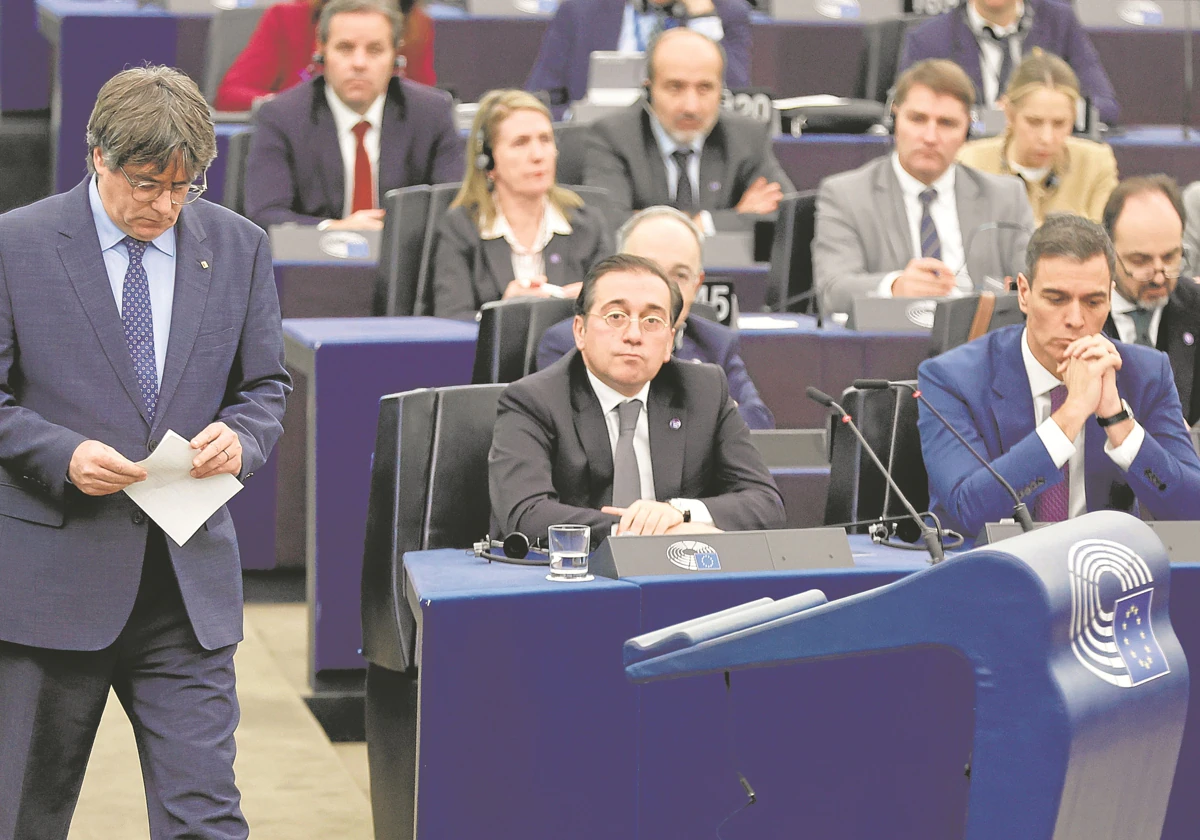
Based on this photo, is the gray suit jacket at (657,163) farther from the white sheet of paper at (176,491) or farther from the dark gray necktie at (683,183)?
the white sheet of paper at (176,491)

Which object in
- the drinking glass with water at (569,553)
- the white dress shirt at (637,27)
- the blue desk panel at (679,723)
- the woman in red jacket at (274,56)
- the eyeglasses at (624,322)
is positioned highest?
the white dress shirt at (637,27)

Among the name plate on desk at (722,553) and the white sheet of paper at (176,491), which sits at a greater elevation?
the white sheet of paper at (176,491)

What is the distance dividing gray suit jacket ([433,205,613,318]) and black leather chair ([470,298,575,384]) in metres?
0.77

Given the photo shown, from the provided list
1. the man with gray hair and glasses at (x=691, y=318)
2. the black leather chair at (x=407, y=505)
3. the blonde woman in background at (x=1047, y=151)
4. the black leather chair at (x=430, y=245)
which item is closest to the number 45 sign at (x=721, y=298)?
the man with gray hair and glasses at (x=691, y=318)

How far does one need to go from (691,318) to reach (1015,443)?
2.86 feet

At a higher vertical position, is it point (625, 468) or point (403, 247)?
point (403, 247)

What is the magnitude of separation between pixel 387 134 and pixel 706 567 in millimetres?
2840

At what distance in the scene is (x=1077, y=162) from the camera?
17.5 ft

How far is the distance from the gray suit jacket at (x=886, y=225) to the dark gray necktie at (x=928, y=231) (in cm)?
4

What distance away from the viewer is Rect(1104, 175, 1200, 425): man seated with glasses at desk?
3828mm

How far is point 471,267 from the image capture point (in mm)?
4449

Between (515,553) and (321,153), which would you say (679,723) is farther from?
(321,153)

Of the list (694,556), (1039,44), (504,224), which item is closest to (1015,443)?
(694,556)

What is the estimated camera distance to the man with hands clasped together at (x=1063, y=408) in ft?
9.98
